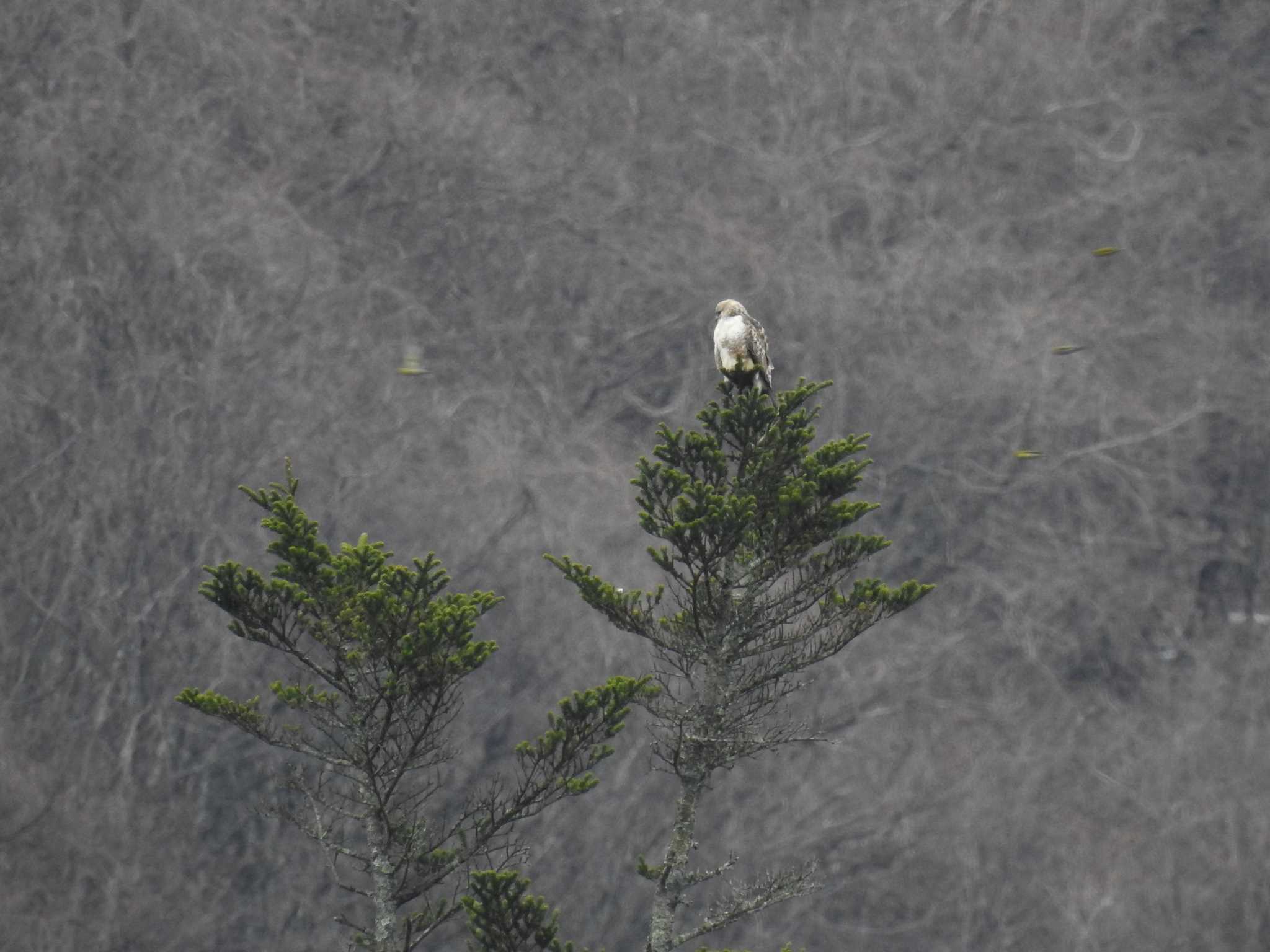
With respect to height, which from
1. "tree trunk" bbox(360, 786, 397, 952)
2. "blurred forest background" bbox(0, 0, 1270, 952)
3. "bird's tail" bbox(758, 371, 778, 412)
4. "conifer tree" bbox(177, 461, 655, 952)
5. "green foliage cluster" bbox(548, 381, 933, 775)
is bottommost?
"tree trunk" bbox(360, 786, 397, 952)

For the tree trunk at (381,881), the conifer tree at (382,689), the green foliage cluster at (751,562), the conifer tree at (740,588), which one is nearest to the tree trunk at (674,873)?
the conifer tree at (740,588)

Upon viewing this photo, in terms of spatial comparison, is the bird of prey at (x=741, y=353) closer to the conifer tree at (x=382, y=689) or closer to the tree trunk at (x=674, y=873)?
the conifer tree at (x=382, y=689)

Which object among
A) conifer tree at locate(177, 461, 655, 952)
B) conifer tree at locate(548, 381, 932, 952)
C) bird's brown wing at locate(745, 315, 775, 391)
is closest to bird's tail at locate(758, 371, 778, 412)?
bird's brown wing at locate(745, 315, 775, 391)

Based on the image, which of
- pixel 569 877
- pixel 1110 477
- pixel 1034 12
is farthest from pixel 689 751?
pixel 1034 12

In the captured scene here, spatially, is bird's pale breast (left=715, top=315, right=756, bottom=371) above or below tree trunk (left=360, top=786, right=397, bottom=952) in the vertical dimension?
above

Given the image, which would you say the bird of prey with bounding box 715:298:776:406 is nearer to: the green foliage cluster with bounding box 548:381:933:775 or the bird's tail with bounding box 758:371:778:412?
the bird's tail with bounding box 758:371:778:412

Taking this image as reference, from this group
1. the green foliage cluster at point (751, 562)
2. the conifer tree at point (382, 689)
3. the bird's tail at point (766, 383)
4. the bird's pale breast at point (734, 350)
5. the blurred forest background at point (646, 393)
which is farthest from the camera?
the blurred forest background at point (646, 393)

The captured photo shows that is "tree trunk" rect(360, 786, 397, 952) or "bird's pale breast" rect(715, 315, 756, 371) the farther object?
Answer: "bird's pale breast" rect(715, 315, 756, 371)
